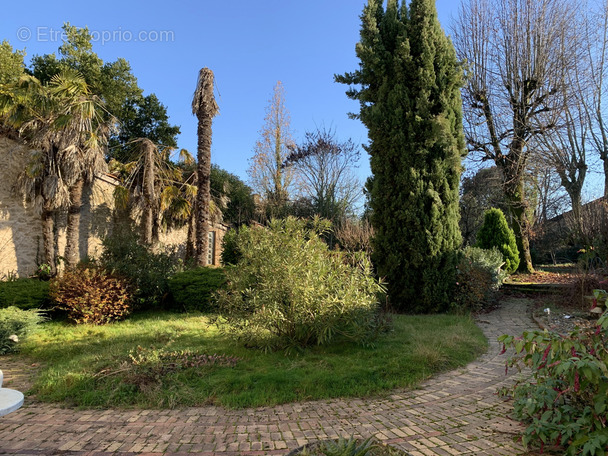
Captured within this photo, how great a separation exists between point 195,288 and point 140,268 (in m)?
1.53

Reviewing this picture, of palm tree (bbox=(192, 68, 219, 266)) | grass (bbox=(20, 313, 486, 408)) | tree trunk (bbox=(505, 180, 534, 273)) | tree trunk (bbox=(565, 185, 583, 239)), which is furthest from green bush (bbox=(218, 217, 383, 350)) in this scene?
tree trunk (bbox=(505, 180, 534, 273))

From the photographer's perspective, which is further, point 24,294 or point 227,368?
point 24,294

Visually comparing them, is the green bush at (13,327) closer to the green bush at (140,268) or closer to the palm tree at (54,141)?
the green bush at (140,268)

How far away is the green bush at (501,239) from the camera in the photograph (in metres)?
13.2

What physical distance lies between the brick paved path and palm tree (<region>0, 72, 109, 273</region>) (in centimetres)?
873

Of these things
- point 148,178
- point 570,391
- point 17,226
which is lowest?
point 570,391

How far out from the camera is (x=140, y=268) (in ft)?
30.0

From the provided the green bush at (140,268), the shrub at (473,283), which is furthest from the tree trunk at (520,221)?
the green bush at (140,268)

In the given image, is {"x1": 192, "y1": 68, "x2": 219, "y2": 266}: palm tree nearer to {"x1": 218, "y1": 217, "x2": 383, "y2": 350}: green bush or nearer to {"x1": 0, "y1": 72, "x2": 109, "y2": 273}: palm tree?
{"x1": 0, "y1": 72, "x2": 109, "y2": 273}: palm tree

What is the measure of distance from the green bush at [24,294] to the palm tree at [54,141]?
2205 mm

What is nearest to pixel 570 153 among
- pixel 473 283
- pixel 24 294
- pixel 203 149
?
pixel 473 283

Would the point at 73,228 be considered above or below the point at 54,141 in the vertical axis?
below

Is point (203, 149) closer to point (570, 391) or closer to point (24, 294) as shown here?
point (24, 294)

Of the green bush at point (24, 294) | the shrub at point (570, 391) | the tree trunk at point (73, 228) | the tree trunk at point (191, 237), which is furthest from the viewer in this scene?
the tree trunk at point (191, 237)
